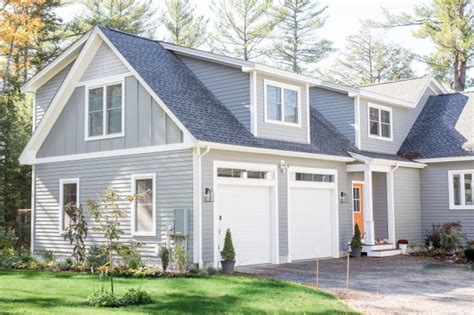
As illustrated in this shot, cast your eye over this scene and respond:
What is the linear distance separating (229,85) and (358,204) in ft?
21.5

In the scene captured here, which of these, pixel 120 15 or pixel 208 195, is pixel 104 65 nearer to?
pixel 208 195

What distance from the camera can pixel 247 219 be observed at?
52.3 ft

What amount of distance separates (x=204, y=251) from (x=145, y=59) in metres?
5.96

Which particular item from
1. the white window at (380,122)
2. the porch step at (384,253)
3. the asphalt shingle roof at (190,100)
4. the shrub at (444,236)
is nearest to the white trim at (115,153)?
the asphalt shingle roof at (190,100)

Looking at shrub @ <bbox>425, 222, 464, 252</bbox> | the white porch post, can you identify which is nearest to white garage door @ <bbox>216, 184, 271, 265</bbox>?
the white porch post

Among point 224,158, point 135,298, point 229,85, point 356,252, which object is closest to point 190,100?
point 229,85

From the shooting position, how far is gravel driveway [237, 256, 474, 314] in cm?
1007

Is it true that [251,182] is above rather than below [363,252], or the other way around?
above

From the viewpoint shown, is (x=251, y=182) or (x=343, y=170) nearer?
(x=251, y=182)

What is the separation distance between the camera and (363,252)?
19078mm

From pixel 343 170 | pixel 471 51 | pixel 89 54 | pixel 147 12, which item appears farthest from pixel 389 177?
pixel 147 12

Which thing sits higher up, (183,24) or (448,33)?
(183,24)

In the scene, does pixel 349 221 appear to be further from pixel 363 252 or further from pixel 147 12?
pixel 147 12

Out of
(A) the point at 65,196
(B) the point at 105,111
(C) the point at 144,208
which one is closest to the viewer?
(C) the point at 144,208
